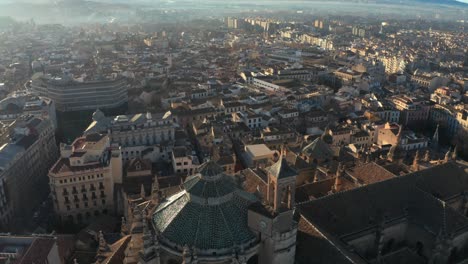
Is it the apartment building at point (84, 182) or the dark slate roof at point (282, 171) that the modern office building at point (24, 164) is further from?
the dark slate roof at point (282, 171)

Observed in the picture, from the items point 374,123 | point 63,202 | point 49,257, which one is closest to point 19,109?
point 63,202

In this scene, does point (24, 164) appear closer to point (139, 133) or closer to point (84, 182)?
point (84, 182)

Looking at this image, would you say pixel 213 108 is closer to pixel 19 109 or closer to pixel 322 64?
pixel 19 109

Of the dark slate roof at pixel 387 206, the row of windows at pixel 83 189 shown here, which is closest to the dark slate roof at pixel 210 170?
the dark slate roof at pixel 387 206

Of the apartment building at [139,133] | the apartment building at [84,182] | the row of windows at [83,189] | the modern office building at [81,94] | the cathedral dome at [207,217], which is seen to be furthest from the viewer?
the modern office building at [81,94]

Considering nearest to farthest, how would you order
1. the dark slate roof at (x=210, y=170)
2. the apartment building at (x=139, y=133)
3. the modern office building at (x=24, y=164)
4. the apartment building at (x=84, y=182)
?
the dark slate roof at (x=210, y=170)
the apartment building at (x=84, y=182)
the modern office building at (x=24, y=164)
the apartment building at (x=139, y=133)

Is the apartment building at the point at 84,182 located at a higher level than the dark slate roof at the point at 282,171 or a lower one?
lower

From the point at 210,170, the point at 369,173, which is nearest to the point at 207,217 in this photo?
the point at 210,170

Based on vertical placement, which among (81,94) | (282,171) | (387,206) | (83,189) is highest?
(282,171)
